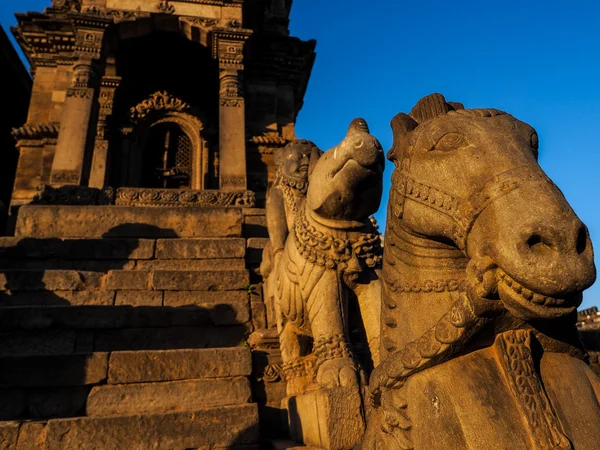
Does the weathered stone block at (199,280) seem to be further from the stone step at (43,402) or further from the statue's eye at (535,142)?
the statue's eye at (535,142)

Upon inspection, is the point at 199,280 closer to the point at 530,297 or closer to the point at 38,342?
the point at 38,342

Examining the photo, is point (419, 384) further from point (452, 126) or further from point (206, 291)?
point (206, 291)

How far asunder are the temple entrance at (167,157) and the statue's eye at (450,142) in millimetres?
12805

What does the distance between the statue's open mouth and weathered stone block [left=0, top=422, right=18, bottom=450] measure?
3207 mm

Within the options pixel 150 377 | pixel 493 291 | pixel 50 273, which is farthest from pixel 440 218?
pixel 50 273

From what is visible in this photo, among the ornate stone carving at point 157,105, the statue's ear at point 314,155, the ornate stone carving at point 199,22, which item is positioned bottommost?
the statue's ear at point 314,155

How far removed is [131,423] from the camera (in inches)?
123

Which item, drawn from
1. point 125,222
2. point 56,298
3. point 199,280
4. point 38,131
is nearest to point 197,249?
point 199,280

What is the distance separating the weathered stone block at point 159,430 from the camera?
119 inches

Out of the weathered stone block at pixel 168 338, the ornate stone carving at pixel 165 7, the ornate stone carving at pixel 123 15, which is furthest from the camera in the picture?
the ornate stone carving at pixel 165 7

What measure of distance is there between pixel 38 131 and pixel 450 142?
1373 cm

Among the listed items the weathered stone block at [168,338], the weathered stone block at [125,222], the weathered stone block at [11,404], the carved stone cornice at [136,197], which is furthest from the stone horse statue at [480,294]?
the carved stone cornice at [136,197]

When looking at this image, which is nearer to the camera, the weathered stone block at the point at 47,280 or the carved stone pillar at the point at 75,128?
the weathered stone block at the point at 47,280

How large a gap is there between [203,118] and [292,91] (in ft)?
9.87
